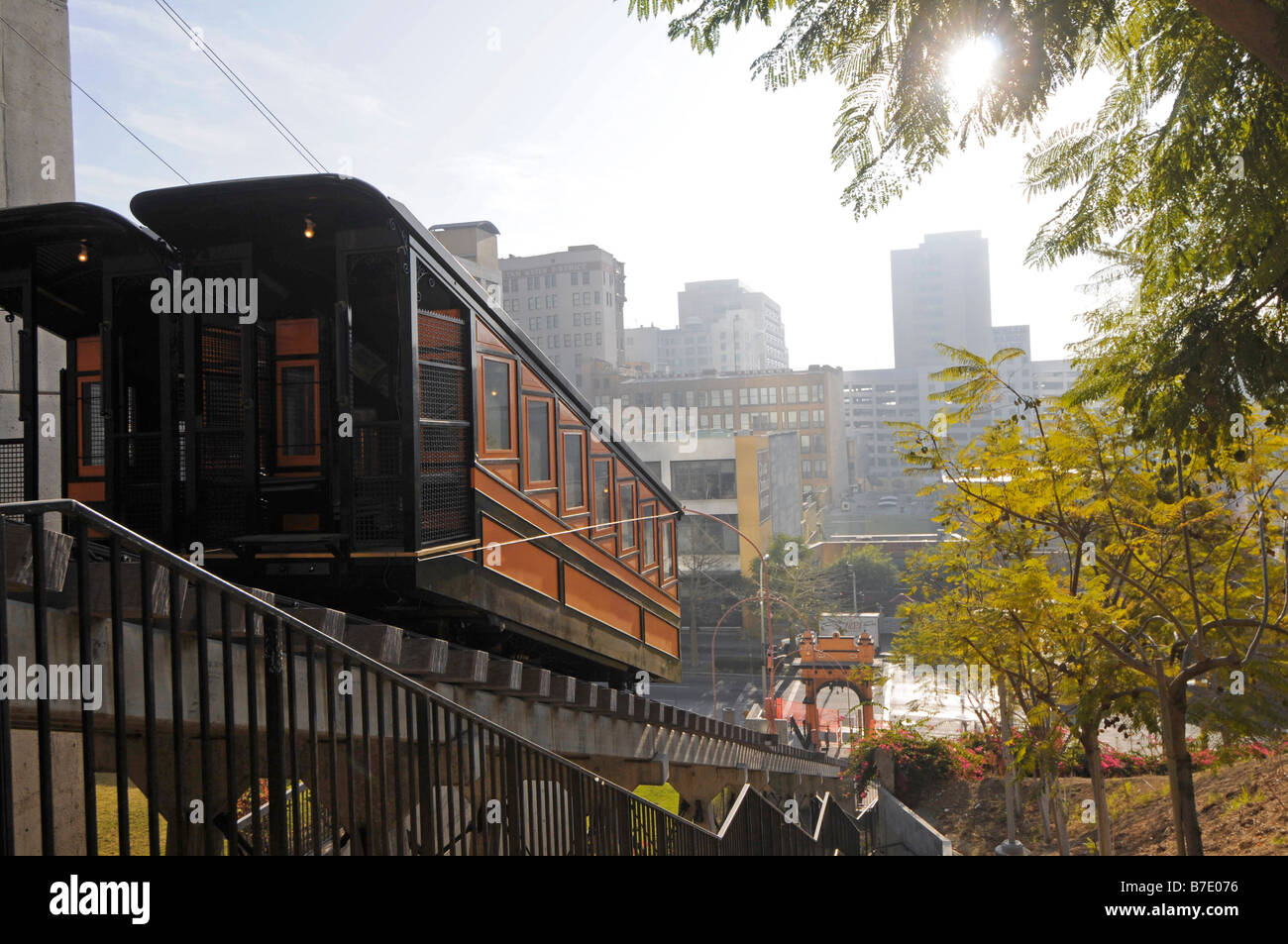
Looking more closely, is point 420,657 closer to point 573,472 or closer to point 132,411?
point 132,411

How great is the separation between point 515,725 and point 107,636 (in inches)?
173

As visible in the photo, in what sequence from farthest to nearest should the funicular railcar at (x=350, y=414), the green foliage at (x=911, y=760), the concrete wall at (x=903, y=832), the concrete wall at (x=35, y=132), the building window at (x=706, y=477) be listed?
1. the building window at (x=706, y=477)
2. the green foliage at (x=911, y=760)
3. the concrete wall at (x=903, y=832)
4. the concrete wall at (x=35, y=132)
5. the funicular railcar at (x=350, y=414)

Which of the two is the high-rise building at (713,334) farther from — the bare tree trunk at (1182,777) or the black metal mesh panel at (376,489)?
the black metal mesh panel at (376,489)

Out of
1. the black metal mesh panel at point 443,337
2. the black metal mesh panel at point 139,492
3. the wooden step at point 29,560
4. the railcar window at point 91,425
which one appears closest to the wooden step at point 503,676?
the black metal mesh panel at point 443,337

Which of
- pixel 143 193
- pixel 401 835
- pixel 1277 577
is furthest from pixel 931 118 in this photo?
pixel 1277 577

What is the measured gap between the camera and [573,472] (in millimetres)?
9695

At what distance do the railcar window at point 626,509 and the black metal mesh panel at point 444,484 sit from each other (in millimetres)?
4294

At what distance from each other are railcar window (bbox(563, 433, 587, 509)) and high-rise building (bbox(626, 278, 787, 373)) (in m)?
110

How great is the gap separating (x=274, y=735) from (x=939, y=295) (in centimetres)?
12867

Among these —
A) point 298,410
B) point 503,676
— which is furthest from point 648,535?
point 298,410

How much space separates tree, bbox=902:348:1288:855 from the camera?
8.05m

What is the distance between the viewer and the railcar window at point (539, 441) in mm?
8523

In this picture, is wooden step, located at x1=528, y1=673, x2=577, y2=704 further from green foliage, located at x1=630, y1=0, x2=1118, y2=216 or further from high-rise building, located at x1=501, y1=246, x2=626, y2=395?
high-rise building, located at x1=501, y1=246, x2=626, y2=395

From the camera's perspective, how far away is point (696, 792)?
44.0 feet
